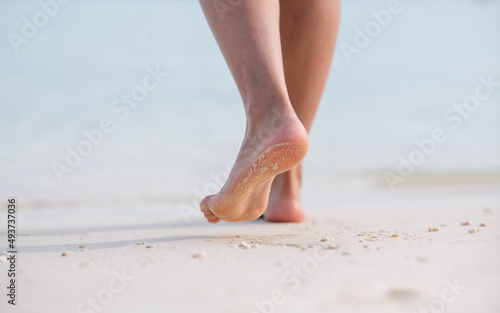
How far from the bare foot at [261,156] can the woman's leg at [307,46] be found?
0.38 metres

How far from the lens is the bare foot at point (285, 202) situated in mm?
1472

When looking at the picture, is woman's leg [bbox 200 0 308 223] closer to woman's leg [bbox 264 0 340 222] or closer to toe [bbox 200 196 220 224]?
toe [bbox 200 196 220 224]

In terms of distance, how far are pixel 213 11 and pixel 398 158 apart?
3.93m

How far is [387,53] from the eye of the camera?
23.0ft

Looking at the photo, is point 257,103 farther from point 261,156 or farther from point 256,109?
point 261,156

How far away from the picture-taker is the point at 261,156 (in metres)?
0.96

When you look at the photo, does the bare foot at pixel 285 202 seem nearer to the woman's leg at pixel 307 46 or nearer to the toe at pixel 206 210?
the woman's leg at pixel 307 46

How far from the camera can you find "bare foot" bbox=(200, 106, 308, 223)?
95cm

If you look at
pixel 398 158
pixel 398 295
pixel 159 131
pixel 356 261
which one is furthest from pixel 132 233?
pixel 398 158

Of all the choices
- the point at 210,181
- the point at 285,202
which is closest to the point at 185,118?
the point at 210,181

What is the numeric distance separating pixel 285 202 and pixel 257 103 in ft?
1.77

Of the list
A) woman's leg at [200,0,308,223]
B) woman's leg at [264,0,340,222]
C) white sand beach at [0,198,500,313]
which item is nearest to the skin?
woman's leg at [200,0,308,223]

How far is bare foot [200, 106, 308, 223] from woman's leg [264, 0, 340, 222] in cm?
38

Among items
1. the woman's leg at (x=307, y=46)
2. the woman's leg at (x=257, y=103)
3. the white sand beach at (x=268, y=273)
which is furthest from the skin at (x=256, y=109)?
the woman's leg at (x=307, y=46)
